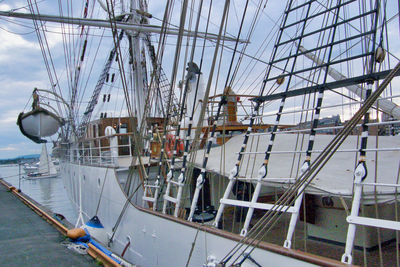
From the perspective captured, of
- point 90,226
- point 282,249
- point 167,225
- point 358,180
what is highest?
point 358,180

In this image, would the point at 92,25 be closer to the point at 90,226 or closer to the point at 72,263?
the point at 90,226

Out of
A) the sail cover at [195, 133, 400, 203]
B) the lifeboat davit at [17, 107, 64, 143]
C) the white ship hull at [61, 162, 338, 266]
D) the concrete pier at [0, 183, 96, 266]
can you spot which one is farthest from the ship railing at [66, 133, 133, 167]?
the sail cover at [195, 133, 400, 203]

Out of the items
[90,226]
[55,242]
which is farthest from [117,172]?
[55,242]

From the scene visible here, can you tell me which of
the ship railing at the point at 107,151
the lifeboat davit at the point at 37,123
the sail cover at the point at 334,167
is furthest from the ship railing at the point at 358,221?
the lifeboat davit at the point at 37,123

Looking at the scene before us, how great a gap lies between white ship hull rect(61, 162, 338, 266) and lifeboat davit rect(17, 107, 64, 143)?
355 cm

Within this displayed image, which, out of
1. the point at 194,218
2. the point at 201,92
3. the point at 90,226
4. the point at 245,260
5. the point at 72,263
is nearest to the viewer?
the point at 245,260

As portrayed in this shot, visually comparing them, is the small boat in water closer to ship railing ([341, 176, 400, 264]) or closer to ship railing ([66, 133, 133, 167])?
ship railing ([66, 133, 133, 167])

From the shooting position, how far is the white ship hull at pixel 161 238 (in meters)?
3.36

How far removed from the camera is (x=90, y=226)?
8.46 metres

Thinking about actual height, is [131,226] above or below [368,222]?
below

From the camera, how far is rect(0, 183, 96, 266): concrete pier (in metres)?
5.59

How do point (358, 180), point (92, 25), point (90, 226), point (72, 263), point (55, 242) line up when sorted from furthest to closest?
point (92, 25) < point (90, 226) < point (55, 242) < point (72, 263) < point (358, 180)

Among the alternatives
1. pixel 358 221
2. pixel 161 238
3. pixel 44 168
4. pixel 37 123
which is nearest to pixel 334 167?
pixel 358 221

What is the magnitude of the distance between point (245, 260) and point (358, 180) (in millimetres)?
1470
